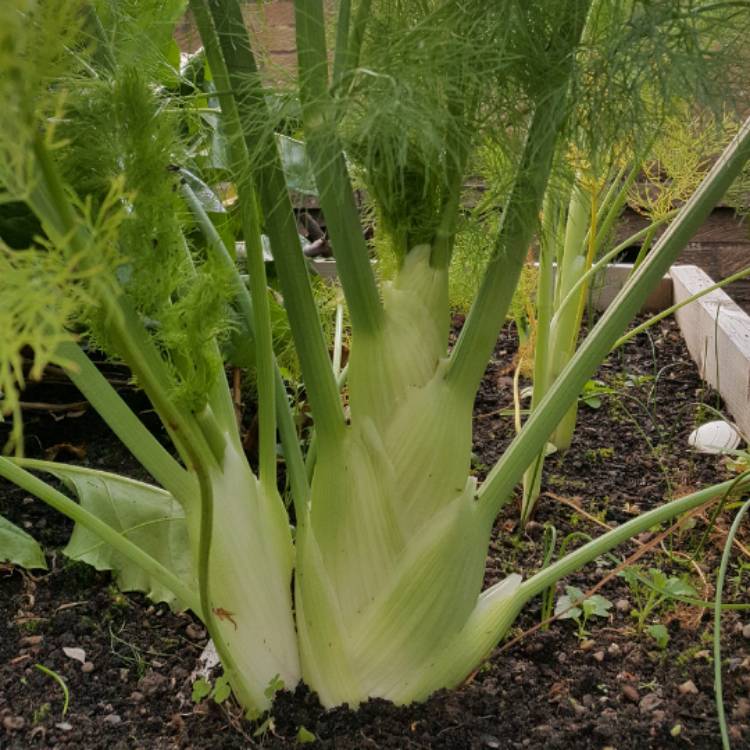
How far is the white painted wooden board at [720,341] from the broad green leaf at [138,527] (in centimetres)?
70

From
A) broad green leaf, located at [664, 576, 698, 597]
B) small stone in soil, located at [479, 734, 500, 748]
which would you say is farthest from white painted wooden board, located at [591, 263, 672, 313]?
small stone in soil, located at [479, 734, 500, 748]

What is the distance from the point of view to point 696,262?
1.82 m

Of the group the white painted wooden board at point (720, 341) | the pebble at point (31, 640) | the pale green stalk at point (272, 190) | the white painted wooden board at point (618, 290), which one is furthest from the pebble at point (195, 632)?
the white painted wooden board at point (618, 290)

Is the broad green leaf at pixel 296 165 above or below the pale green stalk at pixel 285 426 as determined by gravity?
above

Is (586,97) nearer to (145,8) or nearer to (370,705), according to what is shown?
(145,8)

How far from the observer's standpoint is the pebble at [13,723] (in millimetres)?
725

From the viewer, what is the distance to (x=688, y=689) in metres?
0.75

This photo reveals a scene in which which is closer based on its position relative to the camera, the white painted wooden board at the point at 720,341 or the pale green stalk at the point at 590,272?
the pale green stalk at the point at 590,272

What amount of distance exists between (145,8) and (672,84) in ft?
1.24

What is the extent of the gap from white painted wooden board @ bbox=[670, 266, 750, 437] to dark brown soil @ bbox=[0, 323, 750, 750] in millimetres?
154

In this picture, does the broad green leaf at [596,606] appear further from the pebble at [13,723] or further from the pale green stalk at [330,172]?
the pebble at [13,723]

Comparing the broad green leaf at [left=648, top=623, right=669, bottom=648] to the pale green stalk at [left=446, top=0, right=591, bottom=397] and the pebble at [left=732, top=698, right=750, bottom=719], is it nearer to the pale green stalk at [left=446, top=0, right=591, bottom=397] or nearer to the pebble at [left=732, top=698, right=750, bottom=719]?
the pebble at [left=732, top=698, right=750, bottom=719]

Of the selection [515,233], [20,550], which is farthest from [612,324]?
[20,550]

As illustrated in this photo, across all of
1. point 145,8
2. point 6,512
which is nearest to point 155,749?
point 6,512
